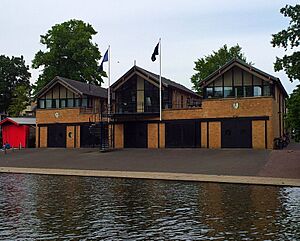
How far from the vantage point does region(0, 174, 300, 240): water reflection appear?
34.0 feet

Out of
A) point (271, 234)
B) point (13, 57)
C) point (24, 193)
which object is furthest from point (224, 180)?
point (13, 57)

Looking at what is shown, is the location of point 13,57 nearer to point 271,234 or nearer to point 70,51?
point 70,51

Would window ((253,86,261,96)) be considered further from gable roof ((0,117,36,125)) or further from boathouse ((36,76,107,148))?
gable roof ((0,117,36,125))

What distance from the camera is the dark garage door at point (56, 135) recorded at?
43.8 m

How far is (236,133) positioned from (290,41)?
10714mm

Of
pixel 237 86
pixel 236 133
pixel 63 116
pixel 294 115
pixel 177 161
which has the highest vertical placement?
pixel 237 86

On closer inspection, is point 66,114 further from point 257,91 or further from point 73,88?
point 257,91

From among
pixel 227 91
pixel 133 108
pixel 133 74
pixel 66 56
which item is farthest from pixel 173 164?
pixel 66 56

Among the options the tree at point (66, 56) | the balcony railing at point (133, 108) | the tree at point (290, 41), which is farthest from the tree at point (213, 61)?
the tree at point (290, 41)

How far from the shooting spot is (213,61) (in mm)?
62719

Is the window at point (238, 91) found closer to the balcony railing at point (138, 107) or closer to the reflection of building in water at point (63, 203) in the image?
the balcony railing at point (138, 107)

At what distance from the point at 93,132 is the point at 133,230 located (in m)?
30.9

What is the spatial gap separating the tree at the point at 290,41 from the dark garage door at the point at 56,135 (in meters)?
23.5

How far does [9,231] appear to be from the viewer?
1060cm
